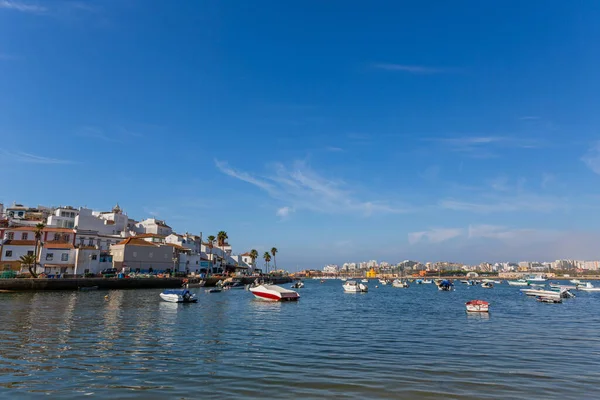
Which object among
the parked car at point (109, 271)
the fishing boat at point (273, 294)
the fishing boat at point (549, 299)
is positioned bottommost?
the fishing boat at point (549, 299)

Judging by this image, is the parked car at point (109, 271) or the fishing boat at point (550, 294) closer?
the fishing boat at point (550, 294)

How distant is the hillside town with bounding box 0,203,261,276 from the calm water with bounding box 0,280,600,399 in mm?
57057

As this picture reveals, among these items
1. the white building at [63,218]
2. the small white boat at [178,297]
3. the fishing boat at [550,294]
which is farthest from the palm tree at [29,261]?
the fishing boat at [550,294]

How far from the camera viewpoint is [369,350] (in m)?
20.8

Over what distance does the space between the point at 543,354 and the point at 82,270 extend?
8916 centimetres

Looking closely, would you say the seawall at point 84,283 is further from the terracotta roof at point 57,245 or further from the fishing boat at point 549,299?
the fishing boat at point 549,299

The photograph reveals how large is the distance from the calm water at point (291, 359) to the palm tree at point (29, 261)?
1846 inches

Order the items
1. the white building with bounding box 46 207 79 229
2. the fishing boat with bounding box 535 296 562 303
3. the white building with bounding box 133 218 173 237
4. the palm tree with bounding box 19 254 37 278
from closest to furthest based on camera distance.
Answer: the fishing boat with bounding box 535 296 562 303
the palm tree with bounding box 19 254 37 278
the white building with bounding box 46 207 79 229
the white building with bounding box 133 218 173 237

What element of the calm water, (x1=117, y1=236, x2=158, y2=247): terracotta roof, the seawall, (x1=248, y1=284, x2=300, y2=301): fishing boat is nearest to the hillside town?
(x1=117, y1=236, x2=158, y2=247): terracotta roof

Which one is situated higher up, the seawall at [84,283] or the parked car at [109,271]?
the parked car at [109,271]

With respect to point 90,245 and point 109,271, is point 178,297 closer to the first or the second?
point 109,271

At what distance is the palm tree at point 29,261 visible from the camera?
71.4m

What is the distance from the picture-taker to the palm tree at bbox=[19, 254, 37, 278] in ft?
234

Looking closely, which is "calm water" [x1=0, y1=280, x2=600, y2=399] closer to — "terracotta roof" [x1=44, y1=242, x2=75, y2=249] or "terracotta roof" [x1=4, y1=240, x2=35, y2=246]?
"terracotta roof" [x1=44, y1=242, x2=75, y2=249]
